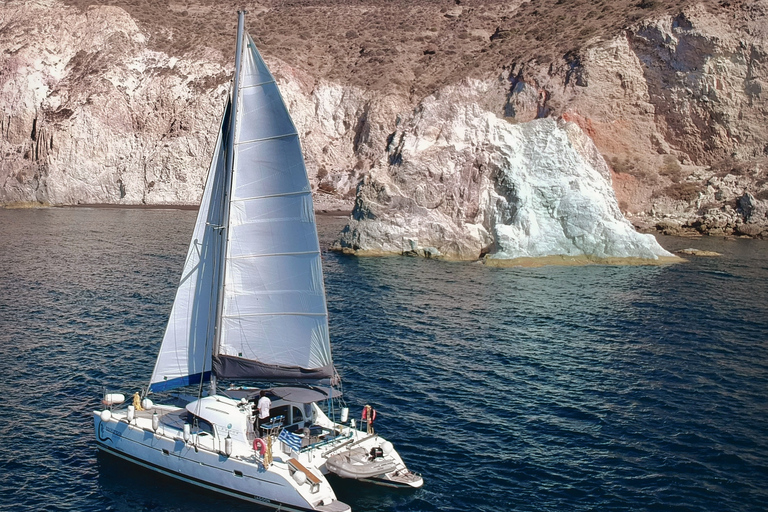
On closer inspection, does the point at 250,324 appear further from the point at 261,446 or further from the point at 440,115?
the point at 440,115

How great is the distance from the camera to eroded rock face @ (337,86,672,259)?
69.4 metres

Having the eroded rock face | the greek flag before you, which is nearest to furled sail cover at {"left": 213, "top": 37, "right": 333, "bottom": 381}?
the greek flag

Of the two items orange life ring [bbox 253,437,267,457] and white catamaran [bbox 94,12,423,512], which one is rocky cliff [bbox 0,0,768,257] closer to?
white catamaran [bbox 94,12,423,512]

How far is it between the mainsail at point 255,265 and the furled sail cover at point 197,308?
35 millimetres

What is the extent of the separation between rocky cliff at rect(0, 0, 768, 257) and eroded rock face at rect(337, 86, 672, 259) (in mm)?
196

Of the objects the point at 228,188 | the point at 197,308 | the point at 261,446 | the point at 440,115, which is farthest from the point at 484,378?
the point at 440,115

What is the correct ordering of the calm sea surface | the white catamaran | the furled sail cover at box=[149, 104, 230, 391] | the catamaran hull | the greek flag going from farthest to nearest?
the furled sail cover at box=[149, 104, 230, 391] < the calm sea surface < the white catamaran < the greek flag < the catamaran hull

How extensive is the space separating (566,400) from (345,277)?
2956 centimetres

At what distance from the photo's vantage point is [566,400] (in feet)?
110

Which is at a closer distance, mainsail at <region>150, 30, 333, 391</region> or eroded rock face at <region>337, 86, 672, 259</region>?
mainsail at <region>150, 30, 333, 391</region>

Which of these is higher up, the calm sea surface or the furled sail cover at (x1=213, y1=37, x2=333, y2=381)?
the furled sail cover at (x1=213, y1=37, x2=333, y2=381)

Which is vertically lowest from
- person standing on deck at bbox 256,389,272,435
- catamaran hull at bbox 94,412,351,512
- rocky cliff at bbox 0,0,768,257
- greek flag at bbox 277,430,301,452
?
catamaran hull at bbox 94,412,351,512

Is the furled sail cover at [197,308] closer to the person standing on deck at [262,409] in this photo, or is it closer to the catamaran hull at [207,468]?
the catamaran hull at [207,468]

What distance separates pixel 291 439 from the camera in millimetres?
24766
